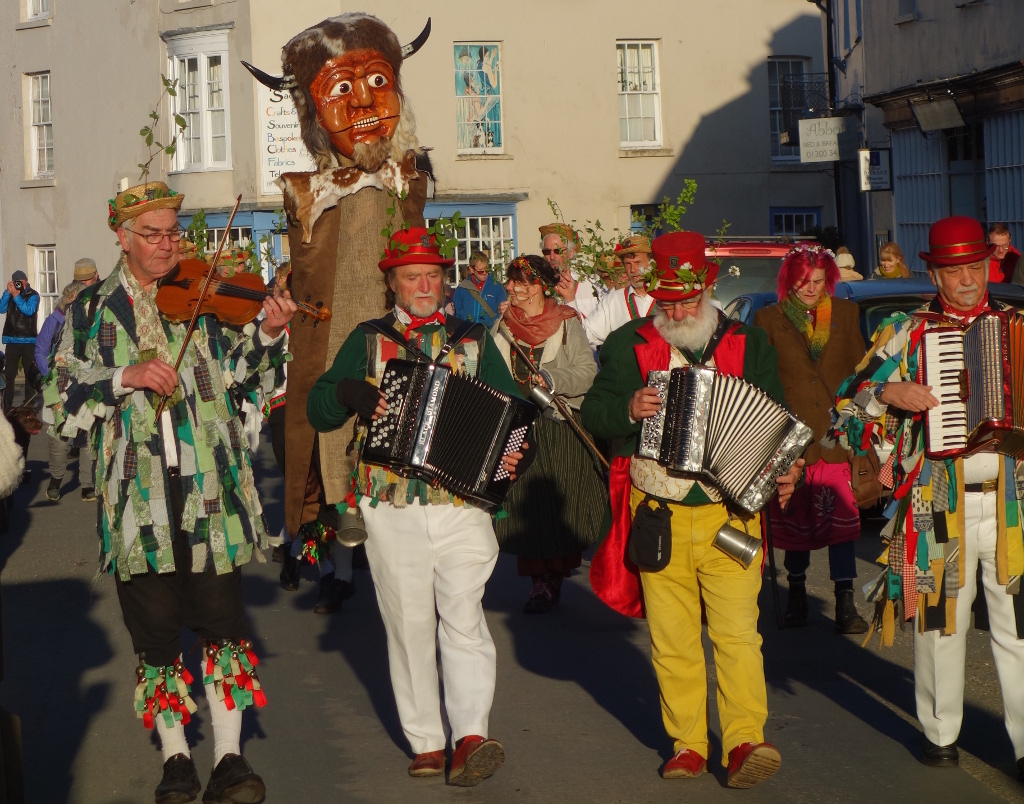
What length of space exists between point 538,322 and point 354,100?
1735mm

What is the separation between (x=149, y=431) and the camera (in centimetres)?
536

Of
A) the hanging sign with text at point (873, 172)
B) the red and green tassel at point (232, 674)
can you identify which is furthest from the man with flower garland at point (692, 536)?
the hanging sign with text at point (873, 172)

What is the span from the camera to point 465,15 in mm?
27406

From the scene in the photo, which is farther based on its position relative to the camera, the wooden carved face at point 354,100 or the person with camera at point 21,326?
the person with camera at point 21,326

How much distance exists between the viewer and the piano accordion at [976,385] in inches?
209

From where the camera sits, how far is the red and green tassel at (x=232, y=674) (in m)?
5.49

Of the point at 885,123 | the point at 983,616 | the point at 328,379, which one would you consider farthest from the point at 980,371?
the point at 885,123

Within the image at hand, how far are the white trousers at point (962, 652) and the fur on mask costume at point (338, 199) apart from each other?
2738 mm

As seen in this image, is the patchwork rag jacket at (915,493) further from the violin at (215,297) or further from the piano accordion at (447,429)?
the violin at (215,297)

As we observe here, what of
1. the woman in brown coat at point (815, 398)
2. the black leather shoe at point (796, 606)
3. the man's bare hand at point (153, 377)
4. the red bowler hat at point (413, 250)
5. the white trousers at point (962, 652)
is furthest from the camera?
the black leather shoe at point (796, 606)

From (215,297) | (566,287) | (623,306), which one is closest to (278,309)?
(215,297)

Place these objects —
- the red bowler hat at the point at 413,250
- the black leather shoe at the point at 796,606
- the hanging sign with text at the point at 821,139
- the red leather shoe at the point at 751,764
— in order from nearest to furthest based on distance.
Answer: the red leather shoe at the point at 751,764
the red bowler hat at the point at 413,250
the black leather shoe at the point at 796,606
the hanging sign with text at the point at 821,139

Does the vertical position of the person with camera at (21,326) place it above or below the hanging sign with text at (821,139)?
below

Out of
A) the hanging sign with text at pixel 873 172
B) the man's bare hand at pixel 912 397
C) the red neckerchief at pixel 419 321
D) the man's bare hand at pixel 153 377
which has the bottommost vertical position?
the man's bare hand at pixel 912 397
